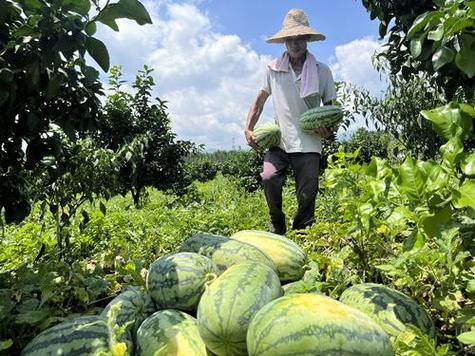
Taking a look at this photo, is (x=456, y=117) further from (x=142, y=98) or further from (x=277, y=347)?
(x=142, y=98)

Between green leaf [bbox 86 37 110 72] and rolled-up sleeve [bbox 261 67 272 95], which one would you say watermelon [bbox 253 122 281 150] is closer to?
rolled-up sleeve [bbox 261 67 272 95]

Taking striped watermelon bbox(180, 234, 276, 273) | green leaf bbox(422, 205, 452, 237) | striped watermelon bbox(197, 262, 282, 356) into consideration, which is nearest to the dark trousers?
striped watermelon bbox(180, 234, 276, 273)

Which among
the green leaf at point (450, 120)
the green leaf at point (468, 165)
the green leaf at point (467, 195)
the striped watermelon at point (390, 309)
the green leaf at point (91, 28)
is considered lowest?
the striped watermelon at point (390, 309)

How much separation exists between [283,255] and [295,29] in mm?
2602

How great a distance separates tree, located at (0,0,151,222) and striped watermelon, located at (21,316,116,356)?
92cm

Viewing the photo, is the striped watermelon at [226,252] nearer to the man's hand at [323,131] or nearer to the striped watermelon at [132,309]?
the striped watermelon at [132,309]

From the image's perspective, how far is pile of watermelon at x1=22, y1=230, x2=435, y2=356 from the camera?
1.44 metres

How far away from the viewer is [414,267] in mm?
1891

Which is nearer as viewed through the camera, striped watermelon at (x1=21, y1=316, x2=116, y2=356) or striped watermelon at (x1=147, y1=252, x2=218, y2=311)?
striped watermelon at (x1=21, y1=316, x2=116, y2=356)

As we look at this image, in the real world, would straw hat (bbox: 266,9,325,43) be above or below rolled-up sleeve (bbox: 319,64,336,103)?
above

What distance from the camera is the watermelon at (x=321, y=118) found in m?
4.05

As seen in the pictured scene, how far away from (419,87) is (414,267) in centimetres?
1023

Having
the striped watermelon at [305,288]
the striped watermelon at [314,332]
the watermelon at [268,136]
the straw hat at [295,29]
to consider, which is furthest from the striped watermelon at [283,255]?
→ the straw hat at [295,29]

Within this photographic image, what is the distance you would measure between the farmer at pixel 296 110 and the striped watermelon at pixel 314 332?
8.39ft
